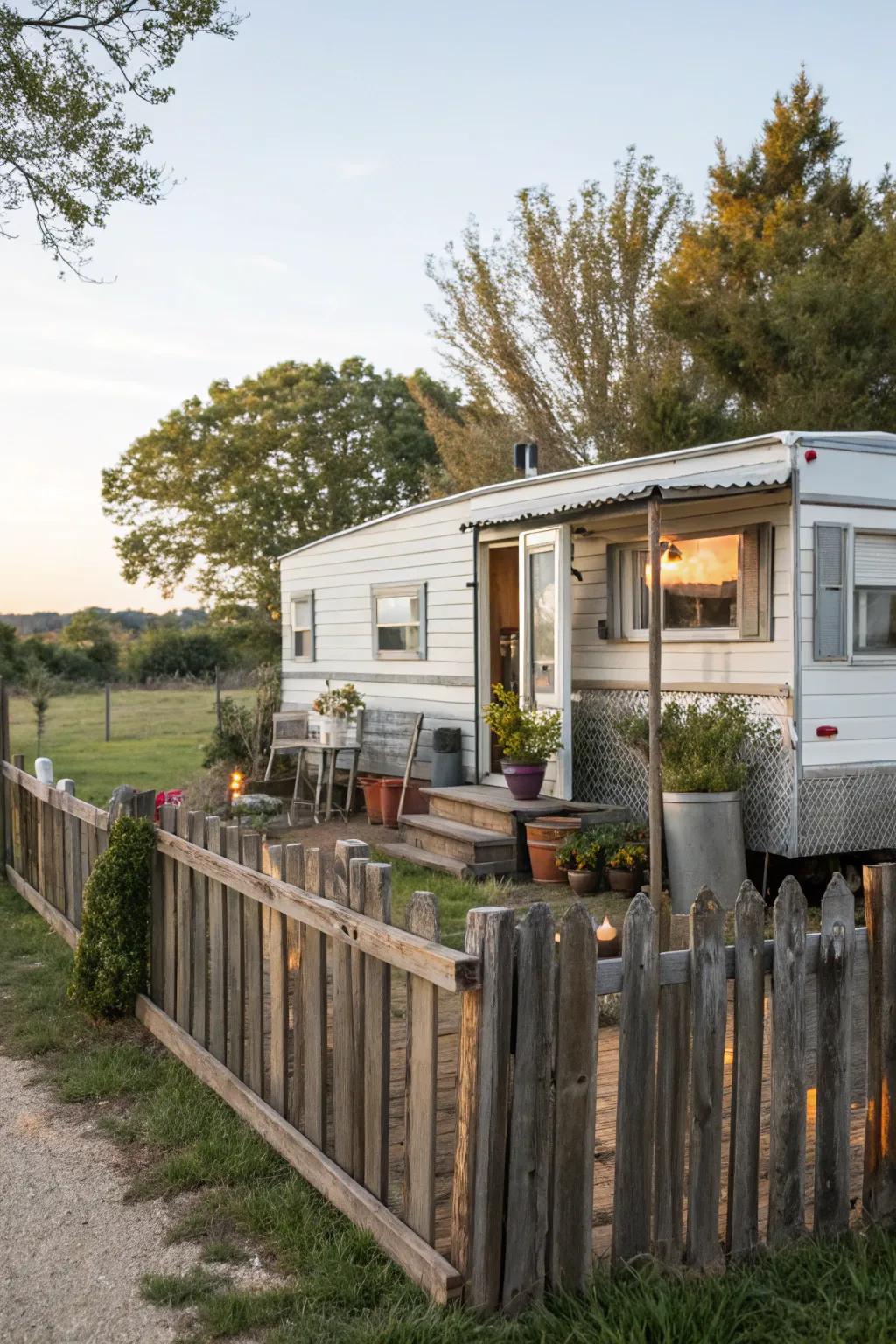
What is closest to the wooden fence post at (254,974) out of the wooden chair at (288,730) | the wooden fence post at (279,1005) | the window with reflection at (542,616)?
the wooden fence post at (279,1005)

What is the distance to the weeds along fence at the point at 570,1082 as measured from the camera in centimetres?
278

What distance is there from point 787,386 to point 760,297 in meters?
2.00

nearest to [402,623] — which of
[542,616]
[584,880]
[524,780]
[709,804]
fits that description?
[542,616]

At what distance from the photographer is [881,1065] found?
10.5 ft

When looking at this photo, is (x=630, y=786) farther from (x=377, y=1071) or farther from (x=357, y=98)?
(x=357, y=98)

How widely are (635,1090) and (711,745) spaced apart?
5.52 m

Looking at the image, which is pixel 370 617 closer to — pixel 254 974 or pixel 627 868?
pixel 627 868

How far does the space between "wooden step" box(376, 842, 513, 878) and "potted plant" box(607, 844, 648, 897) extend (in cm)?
106

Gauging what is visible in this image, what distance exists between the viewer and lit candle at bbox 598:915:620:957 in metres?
4.28

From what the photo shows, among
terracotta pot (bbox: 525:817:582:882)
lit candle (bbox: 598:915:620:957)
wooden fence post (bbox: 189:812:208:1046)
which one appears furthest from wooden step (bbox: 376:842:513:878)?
wooden fence post (bbox: 189:812:208:1046)

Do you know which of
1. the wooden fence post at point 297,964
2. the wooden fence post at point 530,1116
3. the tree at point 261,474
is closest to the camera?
the wooden fence post at point 530,1116

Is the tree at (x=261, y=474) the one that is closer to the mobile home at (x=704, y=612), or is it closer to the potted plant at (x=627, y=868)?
the mobile home at (x=704, y=612)

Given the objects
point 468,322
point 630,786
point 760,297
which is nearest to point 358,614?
point 630,786

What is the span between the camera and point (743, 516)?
8453 millimetres
